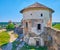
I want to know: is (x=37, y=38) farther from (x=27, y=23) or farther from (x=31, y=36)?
(x=27, y=23)

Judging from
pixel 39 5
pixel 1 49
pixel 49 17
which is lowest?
pixel 1 49

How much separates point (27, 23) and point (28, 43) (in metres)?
3.90

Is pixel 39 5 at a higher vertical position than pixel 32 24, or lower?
higher

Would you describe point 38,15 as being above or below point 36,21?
above

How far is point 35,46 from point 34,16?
5643mm

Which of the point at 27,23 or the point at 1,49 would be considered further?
the point at 27,23

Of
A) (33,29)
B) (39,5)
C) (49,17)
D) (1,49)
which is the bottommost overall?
(1,49)

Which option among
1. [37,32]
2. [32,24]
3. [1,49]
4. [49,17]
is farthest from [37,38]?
[1,49]

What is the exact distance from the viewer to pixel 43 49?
2408 cm

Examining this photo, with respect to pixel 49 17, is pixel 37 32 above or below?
below

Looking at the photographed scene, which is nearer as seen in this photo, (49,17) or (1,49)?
(1,49)

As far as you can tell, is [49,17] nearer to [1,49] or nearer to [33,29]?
[33,29]

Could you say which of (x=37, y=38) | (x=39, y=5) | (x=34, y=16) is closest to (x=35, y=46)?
(x=37, y=38)

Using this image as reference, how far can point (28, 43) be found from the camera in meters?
26.8
